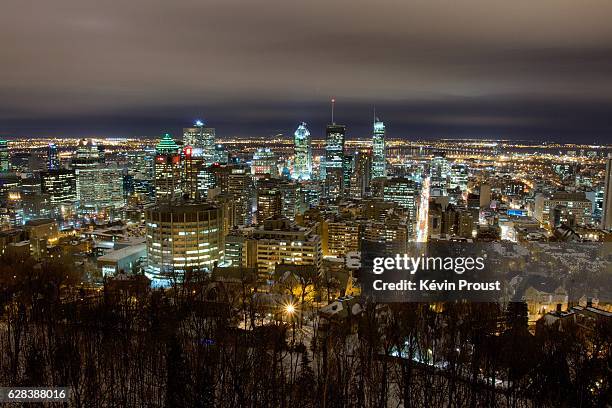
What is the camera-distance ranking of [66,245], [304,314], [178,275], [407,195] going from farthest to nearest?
[407,195]
[66,245]
[178,275]
[304,314]

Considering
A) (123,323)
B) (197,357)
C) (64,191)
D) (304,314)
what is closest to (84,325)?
(123,323)

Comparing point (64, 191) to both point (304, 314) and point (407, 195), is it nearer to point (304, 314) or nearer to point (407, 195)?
point (407, 195)

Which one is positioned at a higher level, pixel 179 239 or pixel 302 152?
pixel 302 152

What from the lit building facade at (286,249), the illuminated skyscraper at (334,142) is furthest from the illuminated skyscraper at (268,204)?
the illuminated skyscraper at (334,142)

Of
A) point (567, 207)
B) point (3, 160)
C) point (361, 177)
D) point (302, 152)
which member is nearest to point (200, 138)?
point (302, 152)

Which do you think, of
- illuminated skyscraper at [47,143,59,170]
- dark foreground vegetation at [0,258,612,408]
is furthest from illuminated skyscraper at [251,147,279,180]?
dark foreground vegetation at [0,258,612,408]

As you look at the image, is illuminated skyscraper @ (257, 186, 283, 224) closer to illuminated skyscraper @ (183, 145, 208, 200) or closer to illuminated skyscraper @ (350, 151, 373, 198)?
illuminated skyscraper @ (183, 145, 208, 200)

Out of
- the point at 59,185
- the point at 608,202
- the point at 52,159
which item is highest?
the point at 52,159

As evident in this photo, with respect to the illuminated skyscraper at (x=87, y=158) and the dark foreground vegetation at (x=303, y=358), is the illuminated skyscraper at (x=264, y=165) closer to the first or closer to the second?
the illuminated skyscraper at (x=87, y=158)

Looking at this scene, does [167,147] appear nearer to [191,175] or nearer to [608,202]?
[191,175]
